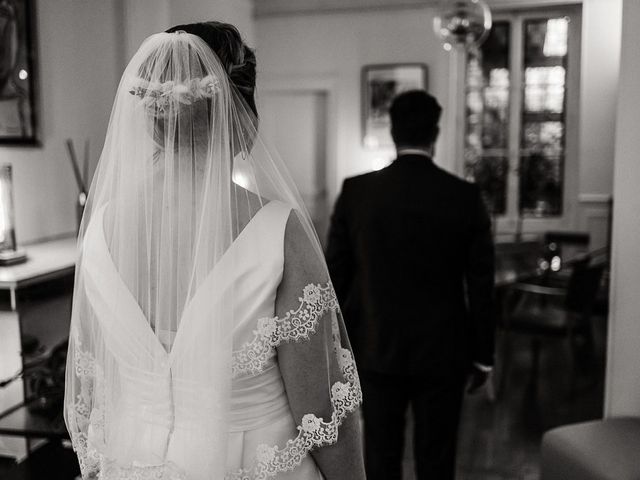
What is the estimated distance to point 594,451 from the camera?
8.36 feet

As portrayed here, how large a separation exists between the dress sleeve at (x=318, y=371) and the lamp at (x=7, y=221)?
223cm

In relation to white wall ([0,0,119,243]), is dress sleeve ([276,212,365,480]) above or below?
below

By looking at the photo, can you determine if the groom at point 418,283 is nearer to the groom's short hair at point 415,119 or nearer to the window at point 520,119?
the groom's short hair at point 415,119

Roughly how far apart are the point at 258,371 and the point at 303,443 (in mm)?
165

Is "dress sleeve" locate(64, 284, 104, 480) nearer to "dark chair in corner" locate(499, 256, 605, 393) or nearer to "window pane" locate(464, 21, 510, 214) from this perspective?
"dark chair in corner" locate(499, 256, 605, 393)

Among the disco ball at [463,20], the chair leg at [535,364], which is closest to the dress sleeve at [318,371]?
the chair leg at [535,364]

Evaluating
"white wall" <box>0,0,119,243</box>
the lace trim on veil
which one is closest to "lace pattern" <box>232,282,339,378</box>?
the lace trim on veil

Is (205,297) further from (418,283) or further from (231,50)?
(418,283)

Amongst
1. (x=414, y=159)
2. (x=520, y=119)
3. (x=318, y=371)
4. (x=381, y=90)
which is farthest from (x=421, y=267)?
(x=520, y=119)

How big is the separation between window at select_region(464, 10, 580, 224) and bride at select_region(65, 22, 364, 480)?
679cm

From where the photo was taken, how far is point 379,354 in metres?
2.44

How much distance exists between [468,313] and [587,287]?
7.38 feet

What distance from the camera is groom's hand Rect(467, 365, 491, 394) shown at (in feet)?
8.09

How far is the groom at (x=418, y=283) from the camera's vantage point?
2.36 metres
